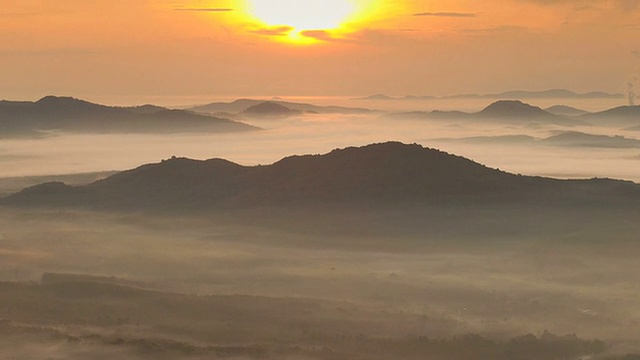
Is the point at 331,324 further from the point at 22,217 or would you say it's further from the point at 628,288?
the point at 22,217

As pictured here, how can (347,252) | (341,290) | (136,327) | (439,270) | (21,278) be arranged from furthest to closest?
1. (347,252)
2. (439,270)
3. (21,278)
4. (341,290)
5. (136,327)

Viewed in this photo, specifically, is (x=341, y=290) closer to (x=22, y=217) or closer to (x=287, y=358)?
(x=287, y=358)

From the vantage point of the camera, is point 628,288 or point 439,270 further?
point 439,270

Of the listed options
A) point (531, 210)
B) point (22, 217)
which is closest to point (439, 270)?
point (531, 210)

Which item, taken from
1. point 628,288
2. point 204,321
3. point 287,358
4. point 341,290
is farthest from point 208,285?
point 628,288

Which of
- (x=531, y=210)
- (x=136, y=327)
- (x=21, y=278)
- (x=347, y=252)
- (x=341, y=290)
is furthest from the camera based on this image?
(x=531, y=210)

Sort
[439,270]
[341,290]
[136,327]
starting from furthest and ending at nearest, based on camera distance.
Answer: [439,270] → [341,290] → [136,327]

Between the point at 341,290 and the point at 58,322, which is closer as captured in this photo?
the point at 58,322

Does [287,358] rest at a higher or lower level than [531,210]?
lower

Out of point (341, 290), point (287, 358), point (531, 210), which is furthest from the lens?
point (531, 210)
